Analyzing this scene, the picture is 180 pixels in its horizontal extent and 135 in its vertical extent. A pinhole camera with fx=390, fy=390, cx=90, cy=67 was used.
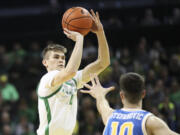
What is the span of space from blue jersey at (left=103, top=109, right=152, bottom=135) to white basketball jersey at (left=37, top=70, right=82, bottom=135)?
116cm

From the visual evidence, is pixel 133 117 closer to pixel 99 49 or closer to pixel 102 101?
pixel 102 101

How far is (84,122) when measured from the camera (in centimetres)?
1078

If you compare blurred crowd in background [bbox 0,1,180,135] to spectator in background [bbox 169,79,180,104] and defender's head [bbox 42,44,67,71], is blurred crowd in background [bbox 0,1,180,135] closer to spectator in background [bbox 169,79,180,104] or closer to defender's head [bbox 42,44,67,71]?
spectator in background [bbox 169,79,180,104]

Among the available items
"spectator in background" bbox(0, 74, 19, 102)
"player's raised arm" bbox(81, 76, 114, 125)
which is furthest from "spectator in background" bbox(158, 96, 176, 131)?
"player's raised arm" bbox(81, 76, 114, 125)

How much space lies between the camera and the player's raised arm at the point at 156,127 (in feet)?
11.9

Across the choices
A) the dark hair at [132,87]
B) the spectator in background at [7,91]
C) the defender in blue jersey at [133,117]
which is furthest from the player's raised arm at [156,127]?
the spectator in background at [7,91]

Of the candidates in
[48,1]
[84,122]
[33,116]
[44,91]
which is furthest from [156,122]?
[48,1]

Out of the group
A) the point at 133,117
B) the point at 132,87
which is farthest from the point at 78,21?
the point at 133,117

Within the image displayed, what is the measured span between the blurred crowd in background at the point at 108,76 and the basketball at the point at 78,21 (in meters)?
4.86

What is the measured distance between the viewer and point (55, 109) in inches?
198

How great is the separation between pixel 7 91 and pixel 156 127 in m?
8.87

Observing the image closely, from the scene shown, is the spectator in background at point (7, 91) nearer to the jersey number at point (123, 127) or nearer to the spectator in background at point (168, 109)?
the spectator in background at point (168, 109)

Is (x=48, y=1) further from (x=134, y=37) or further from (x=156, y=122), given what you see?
(x=156, y=122)

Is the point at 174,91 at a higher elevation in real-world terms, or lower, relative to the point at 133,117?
lower
